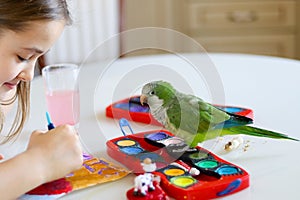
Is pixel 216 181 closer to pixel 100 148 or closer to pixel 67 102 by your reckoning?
pixel 100 148

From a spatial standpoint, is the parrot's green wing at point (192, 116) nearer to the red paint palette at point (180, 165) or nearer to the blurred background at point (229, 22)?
the red paint palette at point (180, 165)

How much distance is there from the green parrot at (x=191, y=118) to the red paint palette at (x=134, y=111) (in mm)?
159

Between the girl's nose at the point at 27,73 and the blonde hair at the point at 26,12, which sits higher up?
the blonde hair at the point at 26,12

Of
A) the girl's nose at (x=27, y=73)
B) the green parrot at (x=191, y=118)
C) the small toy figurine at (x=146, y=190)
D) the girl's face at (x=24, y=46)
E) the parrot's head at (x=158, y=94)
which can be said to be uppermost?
the girl's face at (x=24, y=46)

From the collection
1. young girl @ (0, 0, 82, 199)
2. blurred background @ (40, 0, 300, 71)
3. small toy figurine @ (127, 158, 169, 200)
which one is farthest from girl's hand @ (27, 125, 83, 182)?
blurred background @ (40, 0, 300, 71)

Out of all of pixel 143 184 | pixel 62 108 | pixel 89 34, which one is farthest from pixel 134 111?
pixel 89 34

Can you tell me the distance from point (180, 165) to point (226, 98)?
42 centimetres

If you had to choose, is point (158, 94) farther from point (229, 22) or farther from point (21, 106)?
point (229, 22)

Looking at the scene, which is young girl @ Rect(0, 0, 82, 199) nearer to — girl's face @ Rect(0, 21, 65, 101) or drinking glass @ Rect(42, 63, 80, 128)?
girl's face @ Rect(0, 21, 65, 101)

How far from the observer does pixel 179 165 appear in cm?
98

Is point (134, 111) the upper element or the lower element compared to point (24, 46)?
lower

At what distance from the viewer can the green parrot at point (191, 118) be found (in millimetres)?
1016

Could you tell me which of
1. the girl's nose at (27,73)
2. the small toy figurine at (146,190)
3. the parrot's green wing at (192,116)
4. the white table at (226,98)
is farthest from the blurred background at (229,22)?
the small toy figurine at (146,190)

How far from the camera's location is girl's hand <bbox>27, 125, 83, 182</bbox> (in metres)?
0.96
